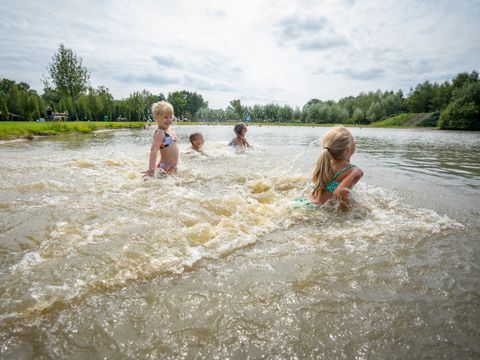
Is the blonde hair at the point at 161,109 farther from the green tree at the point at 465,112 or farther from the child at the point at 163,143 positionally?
the green tree at the point at 465,112

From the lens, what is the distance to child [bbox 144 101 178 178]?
18.9 feet

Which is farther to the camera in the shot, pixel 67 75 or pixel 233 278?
pixel 67 75

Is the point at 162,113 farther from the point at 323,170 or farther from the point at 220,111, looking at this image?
the point at 220,111

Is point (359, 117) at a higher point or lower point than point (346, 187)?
higher

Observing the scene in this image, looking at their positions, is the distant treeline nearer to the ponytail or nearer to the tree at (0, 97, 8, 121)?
the tree at (0, 97, 8, 121)

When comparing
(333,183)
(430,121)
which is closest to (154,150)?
(333,183)

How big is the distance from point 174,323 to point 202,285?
0.44 m

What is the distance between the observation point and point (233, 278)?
90.4 inches

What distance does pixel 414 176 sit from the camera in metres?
7.17

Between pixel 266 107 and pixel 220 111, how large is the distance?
1173 inches

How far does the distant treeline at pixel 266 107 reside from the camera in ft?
162

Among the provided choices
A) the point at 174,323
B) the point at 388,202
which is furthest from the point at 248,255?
the point at 388,202

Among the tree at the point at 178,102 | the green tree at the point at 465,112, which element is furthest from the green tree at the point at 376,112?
the tree at the point at 178,102

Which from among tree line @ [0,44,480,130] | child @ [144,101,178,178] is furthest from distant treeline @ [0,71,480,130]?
child @ [144,101,178,178]
